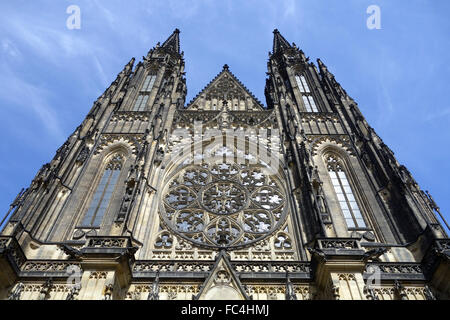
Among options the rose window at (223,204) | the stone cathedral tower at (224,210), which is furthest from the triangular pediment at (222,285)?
the rose window at (223,204)

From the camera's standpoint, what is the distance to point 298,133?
55.8ft

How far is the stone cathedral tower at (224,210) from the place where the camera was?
10.6m

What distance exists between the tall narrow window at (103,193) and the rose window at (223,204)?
2.27m

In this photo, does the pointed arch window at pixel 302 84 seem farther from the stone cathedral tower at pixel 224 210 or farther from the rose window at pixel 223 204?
the rose window at pixel 223 204

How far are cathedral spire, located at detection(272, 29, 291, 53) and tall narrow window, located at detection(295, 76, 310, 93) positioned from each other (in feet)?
15.2

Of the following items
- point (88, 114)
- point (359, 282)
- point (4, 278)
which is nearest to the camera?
point (359, 282)

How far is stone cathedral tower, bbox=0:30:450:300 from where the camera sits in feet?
34.8
